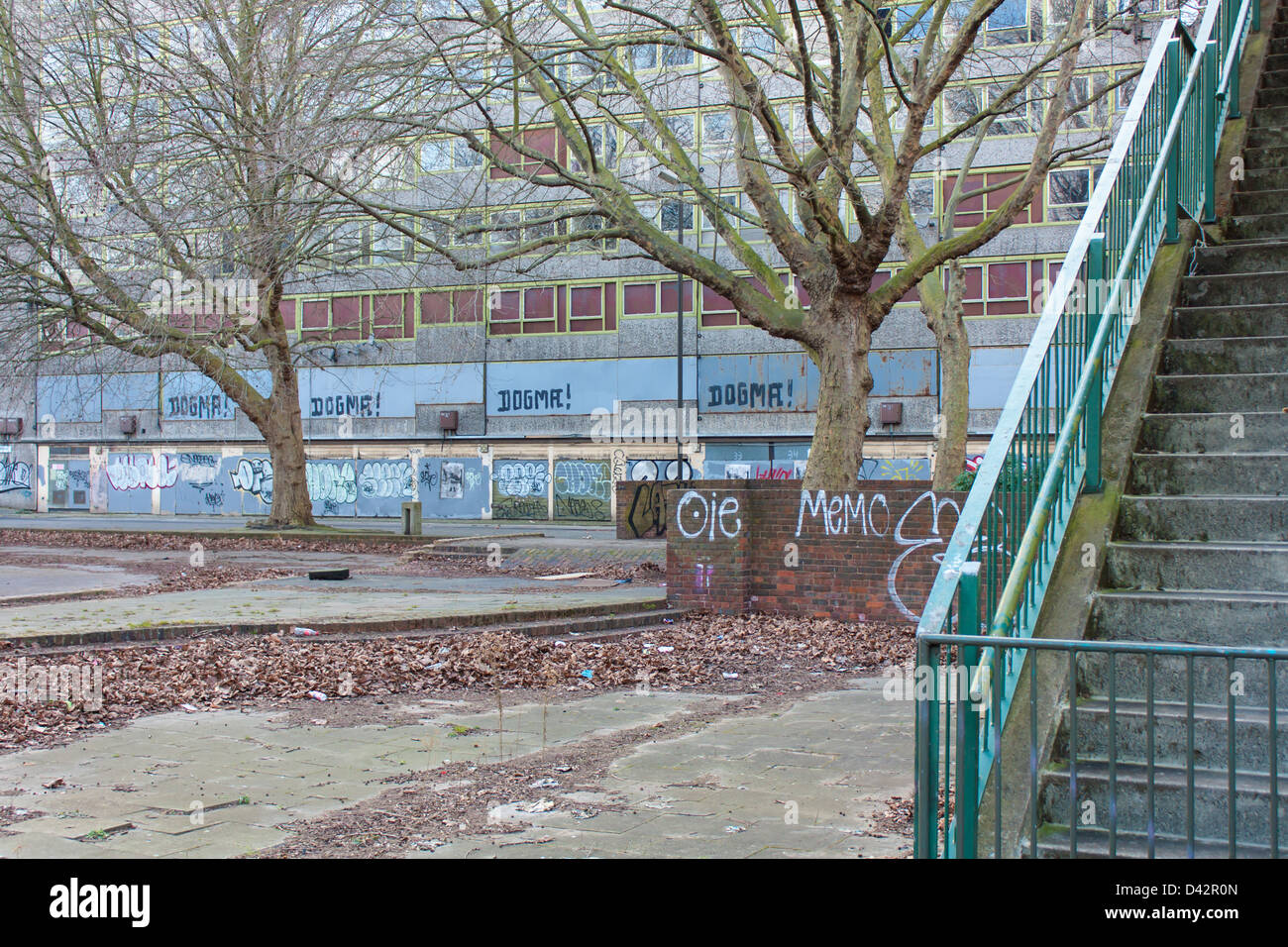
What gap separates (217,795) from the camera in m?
6.16

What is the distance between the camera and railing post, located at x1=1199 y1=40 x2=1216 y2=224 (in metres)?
7.10

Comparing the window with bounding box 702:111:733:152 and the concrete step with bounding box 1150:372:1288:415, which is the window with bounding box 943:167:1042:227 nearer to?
the window with bounding box 702:111:733:152

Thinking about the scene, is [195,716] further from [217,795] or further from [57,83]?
[57,83]

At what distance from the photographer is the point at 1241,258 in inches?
264

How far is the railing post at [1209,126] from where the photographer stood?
7.10 m

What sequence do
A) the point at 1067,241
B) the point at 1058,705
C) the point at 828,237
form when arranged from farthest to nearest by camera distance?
the point at 1067,241, the point at 828,237, the point at 1058,705

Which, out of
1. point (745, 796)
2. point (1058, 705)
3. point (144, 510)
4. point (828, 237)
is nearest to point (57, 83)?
point (828, 237)

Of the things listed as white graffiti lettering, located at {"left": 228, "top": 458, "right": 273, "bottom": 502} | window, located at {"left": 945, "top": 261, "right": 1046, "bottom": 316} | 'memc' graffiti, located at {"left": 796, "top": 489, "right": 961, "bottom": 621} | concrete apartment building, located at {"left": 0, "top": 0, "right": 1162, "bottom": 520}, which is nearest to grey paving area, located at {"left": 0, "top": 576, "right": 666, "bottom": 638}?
'memc' graffiti, located at {"left": 796, "top": 489, "right": 961, "bottom": 621}

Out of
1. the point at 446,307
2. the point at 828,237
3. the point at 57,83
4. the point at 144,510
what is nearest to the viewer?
the point at 828,237

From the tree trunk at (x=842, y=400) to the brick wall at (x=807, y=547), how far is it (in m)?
1.25

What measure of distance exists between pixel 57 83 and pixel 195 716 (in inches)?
660

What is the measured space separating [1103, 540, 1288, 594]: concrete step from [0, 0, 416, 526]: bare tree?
9545 mm

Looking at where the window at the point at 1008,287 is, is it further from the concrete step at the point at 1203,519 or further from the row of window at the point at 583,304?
the concrete step at the point at 1203,519

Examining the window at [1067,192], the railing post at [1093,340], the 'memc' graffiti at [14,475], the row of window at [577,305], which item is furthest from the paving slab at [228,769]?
the 'memc' graffiti at [14,475]
